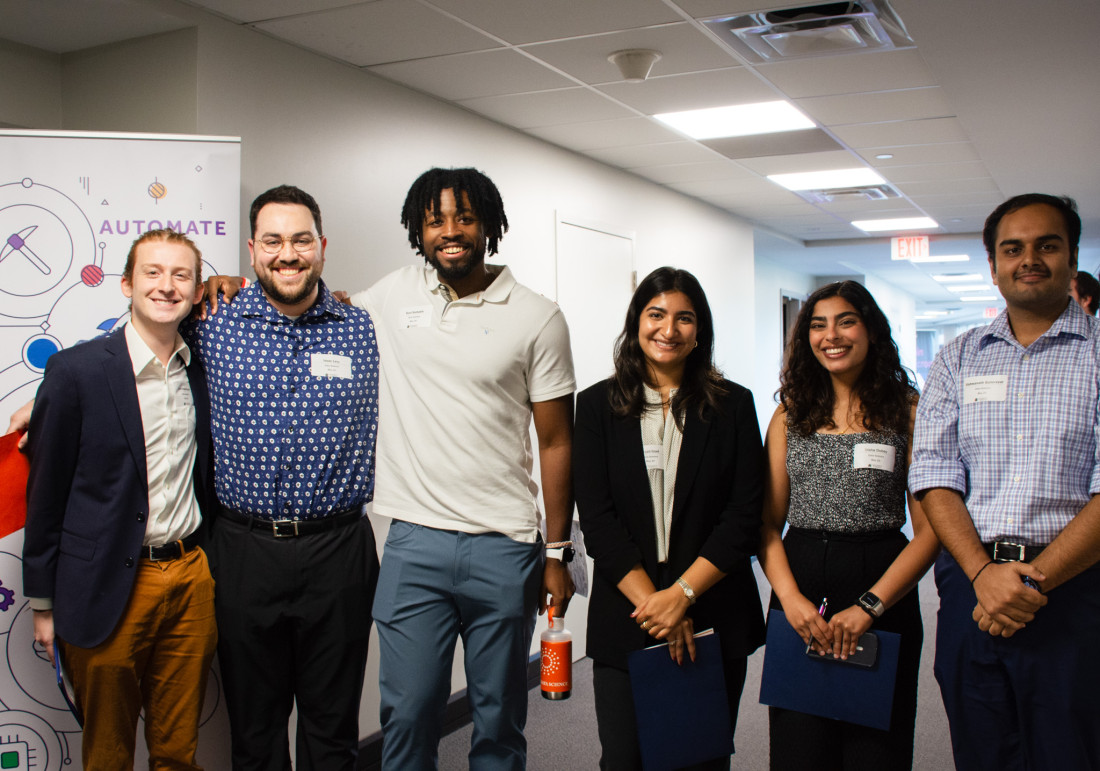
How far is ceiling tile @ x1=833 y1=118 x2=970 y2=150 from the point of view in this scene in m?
4.52

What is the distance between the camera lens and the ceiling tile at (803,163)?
5.29 m

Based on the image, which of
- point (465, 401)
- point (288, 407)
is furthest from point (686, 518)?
point (288, 407)

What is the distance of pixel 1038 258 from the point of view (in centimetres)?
217

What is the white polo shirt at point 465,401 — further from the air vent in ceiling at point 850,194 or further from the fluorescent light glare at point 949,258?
the fluorescent light glare at point 949,258

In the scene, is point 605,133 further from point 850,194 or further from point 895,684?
point 895,684

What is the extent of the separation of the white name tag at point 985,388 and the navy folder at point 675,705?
0.87 meters

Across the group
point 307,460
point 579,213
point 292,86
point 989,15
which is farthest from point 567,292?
point 307,460

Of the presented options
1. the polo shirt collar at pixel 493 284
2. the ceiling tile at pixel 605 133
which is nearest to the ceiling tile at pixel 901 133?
the ceiling tile at pixel 605 133

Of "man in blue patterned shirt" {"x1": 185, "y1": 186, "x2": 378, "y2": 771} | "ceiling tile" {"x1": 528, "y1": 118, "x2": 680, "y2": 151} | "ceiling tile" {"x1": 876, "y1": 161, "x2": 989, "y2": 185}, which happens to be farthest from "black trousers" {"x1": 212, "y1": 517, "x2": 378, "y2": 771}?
"ceiling tile" {"x1": 876, "y1": 161, "x2": 989, "y2": 185}

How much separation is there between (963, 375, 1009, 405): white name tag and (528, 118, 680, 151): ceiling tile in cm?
252

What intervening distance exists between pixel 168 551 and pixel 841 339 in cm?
178

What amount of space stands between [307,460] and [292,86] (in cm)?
158

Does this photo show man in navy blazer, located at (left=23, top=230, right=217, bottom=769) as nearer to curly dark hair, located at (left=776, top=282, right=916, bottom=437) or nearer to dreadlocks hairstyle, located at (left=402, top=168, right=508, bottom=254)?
dreadlocks hairstyle, located at (left=402, top=168, right=508, bottom=254)

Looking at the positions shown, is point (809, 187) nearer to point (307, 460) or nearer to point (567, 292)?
point (567, 292)
